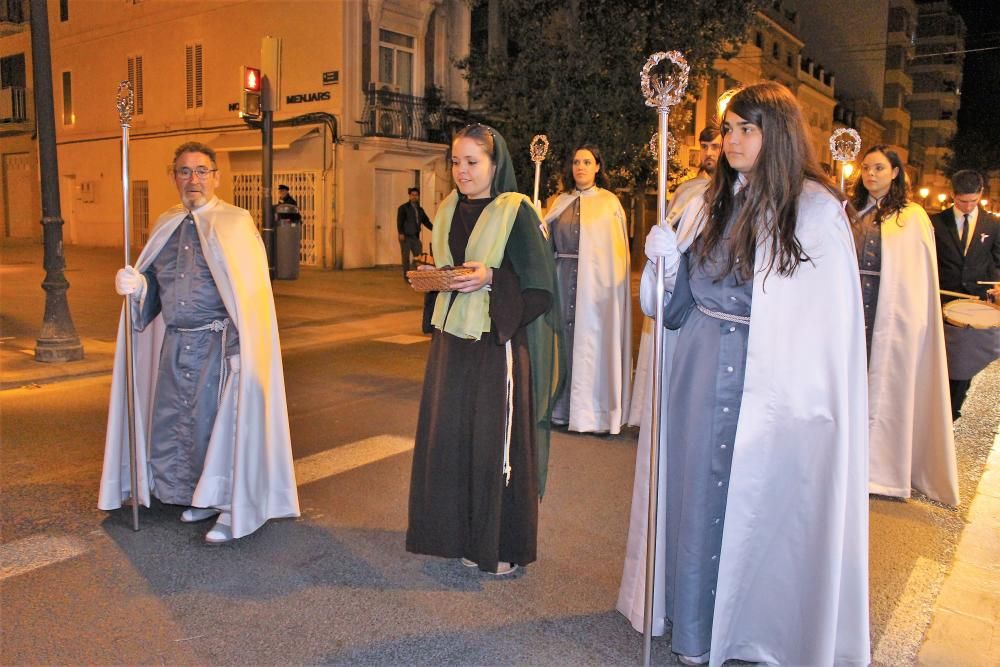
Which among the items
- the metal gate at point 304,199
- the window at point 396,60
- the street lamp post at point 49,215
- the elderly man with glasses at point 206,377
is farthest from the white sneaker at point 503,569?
the window at point 396,60

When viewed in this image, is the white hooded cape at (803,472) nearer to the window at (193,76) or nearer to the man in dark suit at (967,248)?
the man in dark suit at (967,248)

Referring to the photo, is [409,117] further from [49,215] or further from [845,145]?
[845,145]

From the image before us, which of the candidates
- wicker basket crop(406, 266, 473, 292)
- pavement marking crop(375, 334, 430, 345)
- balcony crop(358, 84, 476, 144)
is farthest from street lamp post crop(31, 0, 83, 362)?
balcony crop(358, 84, 476, 144)

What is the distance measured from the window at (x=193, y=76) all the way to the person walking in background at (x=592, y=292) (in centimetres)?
2046

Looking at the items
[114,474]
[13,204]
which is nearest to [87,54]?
[13,204]

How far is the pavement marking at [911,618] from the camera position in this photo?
3.45 meters

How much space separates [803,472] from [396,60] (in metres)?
21.4

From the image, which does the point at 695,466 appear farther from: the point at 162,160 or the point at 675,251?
the point at 162,160

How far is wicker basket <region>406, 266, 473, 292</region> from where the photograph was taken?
11.8 ft

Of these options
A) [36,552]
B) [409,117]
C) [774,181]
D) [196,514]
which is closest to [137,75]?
[409,117]

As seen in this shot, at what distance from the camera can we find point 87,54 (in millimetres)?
27719

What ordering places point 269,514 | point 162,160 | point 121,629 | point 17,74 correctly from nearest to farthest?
point 121,629 < point 269,514 < point 162,160 < point 17,74

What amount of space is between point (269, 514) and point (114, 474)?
3.00 ft

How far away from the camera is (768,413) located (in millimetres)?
2992
